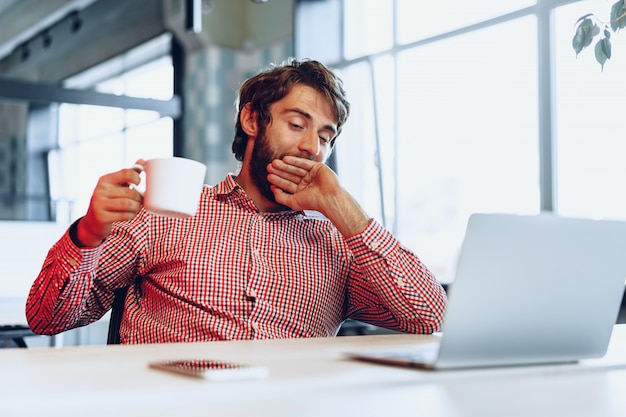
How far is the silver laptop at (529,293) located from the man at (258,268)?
0.61 metres

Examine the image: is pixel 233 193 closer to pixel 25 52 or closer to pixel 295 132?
pixel 295 132

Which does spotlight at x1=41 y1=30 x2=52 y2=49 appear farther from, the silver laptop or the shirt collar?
the silver laptop

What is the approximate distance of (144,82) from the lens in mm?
7652

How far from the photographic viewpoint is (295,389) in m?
0.76

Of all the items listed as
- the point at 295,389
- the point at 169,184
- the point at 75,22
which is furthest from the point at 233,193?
the point at 75,22

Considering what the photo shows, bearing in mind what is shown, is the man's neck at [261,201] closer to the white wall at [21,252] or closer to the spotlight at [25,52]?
the white wall at [21,252]

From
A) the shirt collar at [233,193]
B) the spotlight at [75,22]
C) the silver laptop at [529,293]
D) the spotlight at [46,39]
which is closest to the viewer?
the silver laptop at [529,293]

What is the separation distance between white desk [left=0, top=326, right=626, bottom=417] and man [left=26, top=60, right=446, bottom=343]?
0.58 m

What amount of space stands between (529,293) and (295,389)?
0.34 m

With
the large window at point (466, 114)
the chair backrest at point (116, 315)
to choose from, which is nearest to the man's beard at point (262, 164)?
the chair backrest at point (116, 315)

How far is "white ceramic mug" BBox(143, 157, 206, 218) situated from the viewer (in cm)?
116

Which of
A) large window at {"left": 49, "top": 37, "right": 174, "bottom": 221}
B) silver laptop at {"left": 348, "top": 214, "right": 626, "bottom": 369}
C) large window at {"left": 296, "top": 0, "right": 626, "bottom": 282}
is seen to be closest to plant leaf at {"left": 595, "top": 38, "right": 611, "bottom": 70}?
silver laptop at {"left": 348, "top": 214, "right": 626, "bottom": 369}

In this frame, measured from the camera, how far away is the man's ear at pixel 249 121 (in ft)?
6.64

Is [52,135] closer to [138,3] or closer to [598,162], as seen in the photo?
[138,3]
